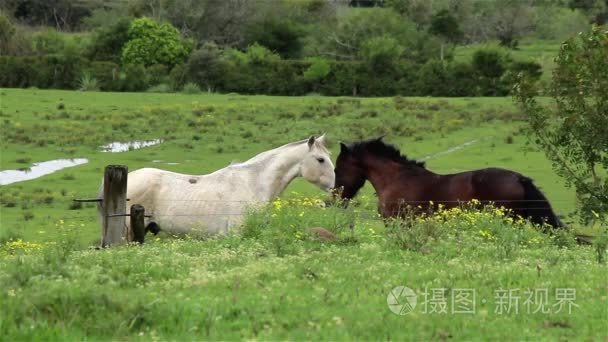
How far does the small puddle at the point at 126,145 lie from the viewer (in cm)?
3531

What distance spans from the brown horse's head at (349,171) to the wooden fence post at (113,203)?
5.33 metres

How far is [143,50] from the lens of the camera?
62.8 m

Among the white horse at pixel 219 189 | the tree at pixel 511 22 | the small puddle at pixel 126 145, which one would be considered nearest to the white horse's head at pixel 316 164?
the white horse at pixel 219 189

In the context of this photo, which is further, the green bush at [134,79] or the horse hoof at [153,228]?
the green bush at [134,79]

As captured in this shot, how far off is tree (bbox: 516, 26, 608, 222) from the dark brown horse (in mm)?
1047

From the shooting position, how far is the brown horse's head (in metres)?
17.9

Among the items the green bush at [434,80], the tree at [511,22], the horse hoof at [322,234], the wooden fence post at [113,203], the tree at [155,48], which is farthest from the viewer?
the tree at [511,22]

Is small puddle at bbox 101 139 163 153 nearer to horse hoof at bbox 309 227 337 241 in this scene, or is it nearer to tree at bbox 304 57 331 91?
tree at bbox 304 57 331 91

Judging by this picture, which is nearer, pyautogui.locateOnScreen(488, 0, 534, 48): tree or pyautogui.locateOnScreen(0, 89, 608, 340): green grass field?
pyautogui.locateOnScreen(0, 89, 608, 340): green grass field

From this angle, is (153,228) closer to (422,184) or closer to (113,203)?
(113,203)

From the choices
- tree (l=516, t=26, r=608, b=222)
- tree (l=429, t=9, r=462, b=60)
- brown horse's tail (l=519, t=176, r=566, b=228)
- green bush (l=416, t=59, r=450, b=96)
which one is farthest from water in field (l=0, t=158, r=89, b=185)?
tree (l=429, t=9, r=462, b=60)

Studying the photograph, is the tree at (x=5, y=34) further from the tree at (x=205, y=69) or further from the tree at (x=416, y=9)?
the tree at (x=416, y=9)

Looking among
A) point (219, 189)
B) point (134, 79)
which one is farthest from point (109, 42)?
point (219, 189)

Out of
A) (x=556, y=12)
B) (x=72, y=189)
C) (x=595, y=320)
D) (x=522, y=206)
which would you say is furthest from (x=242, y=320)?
(x=556, y=12)
